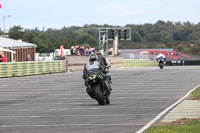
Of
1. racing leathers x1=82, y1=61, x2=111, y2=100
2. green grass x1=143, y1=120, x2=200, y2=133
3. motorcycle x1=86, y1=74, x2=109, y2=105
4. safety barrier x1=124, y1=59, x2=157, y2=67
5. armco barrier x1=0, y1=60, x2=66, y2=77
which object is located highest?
racing leathers x1=82, y1=61, x2=111, y2=100

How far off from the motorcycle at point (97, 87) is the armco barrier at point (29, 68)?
883 inches

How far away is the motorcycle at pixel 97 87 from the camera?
15852 millimetres

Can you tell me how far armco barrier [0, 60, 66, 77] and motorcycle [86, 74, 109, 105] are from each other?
22.4 metres

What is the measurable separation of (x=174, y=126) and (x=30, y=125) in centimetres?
311

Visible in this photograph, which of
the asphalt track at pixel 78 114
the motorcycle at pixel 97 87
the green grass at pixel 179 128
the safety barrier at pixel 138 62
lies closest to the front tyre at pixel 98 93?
the motorcycle at pixel 97 87

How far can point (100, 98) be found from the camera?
1602 centimetres

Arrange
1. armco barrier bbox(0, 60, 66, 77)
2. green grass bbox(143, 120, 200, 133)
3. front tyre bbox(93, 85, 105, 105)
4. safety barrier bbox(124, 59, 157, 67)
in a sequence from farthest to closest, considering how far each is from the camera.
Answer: safety barrier bbox(124, 59, 157, 67)
armco barrier bbox(0, 60, 66, 77)
front tyre bbox(93, 85, 105, 105)
green grass bbox(143, 120, 200, 133)

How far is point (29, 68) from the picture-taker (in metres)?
41.3

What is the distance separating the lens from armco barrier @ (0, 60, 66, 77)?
38375 millimetres

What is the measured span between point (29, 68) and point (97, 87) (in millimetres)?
25808

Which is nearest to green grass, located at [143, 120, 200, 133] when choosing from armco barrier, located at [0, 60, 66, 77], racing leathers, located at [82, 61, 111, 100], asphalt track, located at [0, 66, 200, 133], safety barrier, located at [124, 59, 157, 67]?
asphalt track, located at [0, 66, 200, 133]

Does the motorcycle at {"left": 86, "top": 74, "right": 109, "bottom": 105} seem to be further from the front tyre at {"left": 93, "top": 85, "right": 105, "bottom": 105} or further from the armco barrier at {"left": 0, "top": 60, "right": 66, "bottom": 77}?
the armco barrier at {"left": 0, "top": 60, "right": 66, "bottom": 77}

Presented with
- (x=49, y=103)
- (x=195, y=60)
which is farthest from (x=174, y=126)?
(x=195, y=60)

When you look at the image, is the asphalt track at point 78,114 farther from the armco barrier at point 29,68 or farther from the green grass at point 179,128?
the armco barrier at point 29,68
